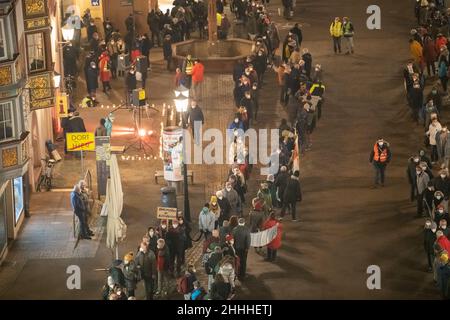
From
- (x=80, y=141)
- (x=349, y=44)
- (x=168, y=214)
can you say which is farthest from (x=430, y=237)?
(x=349, y=44)

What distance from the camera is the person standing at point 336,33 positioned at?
60.1 metres

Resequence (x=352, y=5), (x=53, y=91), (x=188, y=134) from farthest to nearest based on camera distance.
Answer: (x=352, y=5)
(x=188, y=134)
(x=53, y=91)

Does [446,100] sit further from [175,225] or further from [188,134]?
[175,225]

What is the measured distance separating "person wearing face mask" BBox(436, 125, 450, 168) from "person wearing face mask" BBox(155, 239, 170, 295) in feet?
36.9

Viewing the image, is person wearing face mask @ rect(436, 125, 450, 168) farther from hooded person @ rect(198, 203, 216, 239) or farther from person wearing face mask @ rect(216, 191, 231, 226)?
hooded person @ rect(198, 203, 216, 239)

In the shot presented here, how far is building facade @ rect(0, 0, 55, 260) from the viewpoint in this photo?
41438mm

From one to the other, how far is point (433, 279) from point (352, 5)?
109 feet

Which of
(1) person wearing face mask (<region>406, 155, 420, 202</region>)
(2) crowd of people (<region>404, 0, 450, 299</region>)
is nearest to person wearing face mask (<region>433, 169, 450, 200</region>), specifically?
(2) crowd of people (<region>404, 0, 450, 299</region>)

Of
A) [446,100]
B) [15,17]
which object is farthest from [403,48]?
[15,17]

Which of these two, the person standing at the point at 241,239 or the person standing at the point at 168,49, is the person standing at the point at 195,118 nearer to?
the person standing at the point at 168,49

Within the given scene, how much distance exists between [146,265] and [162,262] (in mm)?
918

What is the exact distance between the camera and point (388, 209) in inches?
1731

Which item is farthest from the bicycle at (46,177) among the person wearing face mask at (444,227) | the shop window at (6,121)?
the person wearing face mask at (444,227)

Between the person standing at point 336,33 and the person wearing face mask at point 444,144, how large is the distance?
1437 cm
